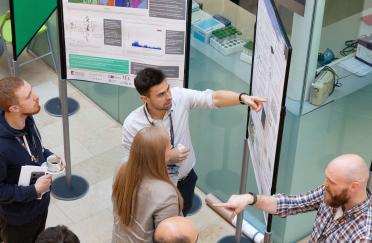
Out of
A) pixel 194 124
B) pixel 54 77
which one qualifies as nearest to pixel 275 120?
pixel 194 124

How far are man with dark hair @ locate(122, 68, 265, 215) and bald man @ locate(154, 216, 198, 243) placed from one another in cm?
64

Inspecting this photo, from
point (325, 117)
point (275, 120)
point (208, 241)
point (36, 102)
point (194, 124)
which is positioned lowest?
point (208, 241)

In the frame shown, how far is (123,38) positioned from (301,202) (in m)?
1.70

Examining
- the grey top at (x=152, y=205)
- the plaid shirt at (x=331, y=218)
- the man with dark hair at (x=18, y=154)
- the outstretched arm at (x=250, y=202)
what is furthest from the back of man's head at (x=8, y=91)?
the plaid shirt at (x=331, y=218)

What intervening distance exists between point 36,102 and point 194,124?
168 cm

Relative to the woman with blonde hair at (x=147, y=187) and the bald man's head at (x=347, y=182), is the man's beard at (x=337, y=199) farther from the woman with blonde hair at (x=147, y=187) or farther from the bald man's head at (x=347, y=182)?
the woman with blonde hair at (x=147, y=187)

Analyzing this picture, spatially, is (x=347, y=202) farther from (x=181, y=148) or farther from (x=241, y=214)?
(x=241, y=214)

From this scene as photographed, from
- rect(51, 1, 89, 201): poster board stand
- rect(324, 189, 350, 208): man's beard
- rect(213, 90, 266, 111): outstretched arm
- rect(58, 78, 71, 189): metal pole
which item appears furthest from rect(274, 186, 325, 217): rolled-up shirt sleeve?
rect(51, 1, 89, 201): poster board stand

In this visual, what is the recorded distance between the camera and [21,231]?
3779mm

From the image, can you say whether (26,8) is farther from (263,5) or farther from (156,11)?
(263,5)

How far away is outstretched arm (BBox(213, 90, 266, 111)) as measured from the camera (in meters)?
3.34

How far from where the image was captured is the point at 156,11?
4055 millimetres

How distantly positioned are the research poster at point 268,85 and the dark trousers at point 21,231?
1.31m

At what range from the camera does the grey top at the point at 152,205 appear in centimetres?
295
